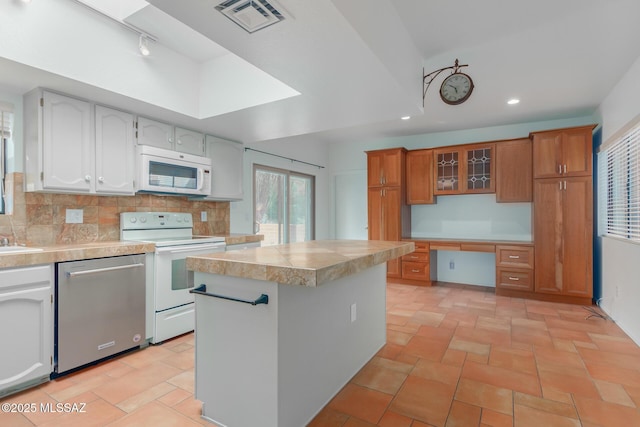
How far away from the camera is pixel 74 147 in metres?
2.51

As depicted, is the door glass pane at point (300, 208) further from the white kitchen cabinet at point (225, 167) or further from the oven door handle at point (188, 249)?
the oven door handle at point (188, 249)

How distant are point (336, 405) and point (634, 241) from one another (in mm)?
3033

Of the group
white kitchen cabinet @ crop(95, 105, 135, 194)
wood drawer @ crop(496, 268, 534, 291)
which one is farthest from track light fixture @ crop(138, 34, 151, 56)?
wood drawer @ crop(496, 268, 534, 291)

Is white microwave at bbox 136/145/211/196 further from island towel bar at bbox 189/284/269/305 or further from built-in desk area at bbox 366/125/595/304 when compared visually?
built-in desk area at bbox 366/125/595/304

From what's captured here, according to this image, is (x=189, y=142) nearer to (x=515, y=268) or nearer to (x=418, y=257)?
(x=418, y=257)

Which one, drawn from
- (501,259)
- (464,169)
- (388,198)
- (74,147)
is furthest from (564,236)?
(74,147)

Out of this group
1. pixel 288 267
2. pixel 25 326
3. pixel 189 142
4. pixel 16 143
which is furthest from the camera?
pixel 189 142

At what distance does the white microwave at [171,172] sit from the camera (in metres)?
2.92

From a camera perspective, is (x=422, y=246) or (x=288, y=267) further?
(x=422, y=246)

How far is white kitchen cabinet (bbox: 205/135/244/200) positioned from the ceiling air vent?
7.14ft

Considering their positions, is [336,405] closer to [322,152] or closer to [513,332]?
[513,332]

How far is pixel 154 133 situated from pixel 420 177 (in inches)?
154

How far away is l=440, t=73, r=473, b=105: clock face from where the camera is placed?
8.76 ft

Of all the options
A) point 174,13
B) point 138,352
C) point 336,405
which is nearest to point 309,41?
point 174,13
